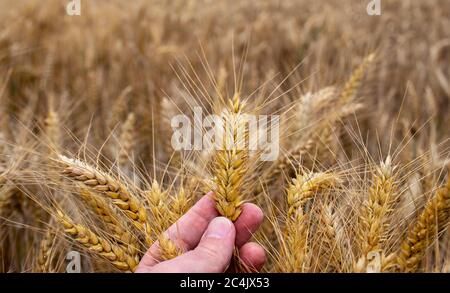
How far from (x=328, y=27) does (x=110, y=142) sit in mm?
1835

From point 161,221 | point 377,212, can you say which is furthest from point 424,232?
point 161,221

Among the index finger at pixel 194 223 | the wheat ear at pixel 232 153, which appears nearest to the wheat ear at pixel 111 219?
the index finger at pixel 194 223

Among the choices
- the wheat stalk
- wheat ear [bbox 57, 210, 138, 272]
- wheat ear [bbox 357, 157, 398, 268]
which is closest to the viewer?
wheat ear [bbox 357, 157, 398, 268]

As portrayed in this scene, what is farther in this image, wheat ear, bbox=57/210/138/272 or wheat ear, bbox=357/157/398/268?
wheat ear, bbox=57/210/138/272

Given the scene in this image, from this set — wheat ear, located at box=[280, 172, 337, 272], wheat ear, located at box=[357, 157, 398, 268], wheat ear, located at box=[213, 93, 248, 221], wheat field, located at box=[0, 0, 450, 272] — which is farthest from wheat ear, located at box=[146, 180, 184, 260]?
wheat ear, located at box=[357, 157, 398, 268]

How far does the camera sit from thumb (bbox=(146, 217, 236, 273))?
1092mm

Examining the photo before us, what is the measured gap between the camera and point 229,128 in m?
1.13

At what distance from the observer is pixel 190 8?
3.59m

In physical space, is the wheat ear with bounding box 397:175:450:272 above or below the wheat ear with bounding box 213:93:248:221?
below

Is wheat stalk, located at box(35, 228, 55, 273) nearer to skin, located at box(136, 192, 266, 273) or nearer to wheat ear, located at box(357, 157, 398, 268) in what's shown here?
skin, located at box(136, 192, 266, 273)

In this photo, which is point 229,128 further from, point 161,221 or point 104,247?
point 104,247

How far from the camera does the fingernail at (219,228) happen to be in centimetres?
117
